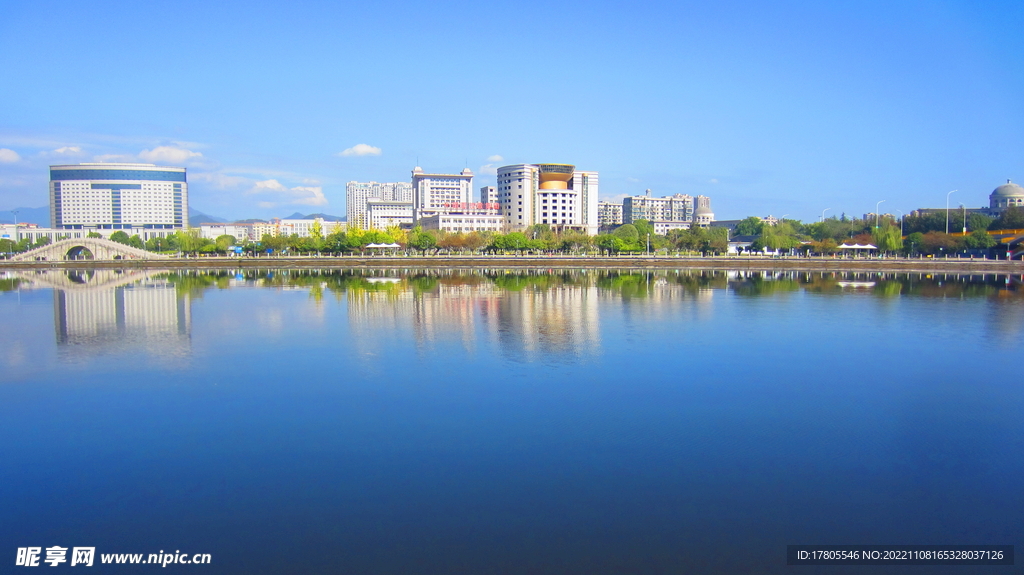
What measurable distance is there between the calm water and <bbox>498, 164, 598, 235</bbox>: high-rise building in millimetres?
67007

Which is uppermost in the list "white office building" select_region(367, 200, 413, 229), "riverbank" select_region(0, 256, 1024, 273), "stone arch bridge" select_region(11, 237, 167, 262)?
"white office building" select_region(367, 200, 413, 229)

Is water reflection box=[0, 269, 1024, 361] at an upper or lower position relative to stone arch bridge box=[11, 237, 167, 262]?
lower

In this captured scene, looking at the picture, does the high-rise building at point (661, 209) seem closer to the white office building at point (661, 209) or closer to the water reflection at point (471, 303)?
the white office building at point (661, 209)

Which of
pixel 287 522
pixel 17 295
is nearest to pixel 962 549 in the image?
pixel 287 522

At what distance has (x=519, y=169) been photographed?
272 feet

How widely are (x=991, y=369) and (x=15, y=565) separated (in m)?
12.5

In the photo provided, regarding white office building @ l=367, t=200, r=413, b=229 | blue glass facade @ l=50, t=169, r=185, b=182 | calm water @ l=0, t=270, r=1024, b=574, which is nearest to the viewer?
calm water @ l=0, t=270, r=1024, b=574

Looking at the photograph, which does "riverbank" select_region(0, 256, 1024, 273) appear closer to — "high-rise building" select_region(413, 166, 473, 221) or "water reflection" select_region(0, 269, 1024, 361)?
"water reflection" select_region(0, 269, 1024, 361)

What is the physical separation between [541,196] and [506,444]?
75.6m

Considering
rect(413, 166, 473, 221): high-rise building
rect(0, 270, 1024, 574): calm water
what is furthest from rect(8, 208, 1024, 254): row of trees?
rect(413, 166, 473, 221): high-rise building

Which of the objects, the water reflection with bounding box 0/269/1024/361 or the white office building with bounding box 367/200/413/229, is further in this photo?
the white office building with bounding box 367/200/413/229

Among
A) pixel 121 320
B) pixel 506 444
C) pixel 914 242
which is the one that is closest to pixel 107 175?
pixel 121 320

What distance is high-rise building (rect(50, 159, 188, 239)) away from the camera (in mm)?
109500

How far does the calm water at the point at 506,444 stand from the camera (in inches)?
197
